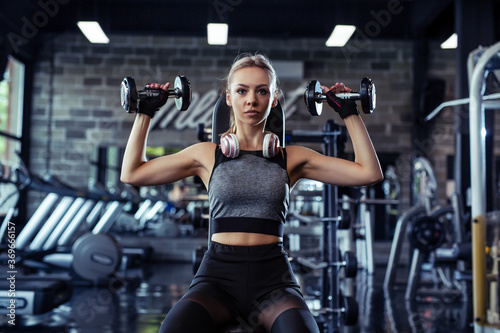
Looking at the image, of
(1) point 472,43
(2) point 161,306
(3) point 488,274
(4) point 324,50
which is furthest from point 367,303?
(4) point 324,50

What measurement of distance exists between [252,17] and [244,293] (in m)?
5.97

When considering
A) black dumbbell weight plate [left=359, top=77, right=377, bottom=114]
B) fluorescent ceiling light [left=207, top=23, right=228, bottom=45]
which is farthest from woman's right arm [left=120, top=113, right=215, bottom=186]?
fluorescent ceiling light [left=207, top=23, right=228, bottom=45]

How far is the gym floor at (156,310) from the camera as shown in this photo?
3.42 metres

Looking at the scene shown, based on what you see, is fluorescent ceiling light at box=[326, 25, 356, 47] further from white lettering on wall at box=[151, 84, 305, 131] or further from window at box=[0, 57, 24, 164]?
window at box=[0, 57, 24, 164]

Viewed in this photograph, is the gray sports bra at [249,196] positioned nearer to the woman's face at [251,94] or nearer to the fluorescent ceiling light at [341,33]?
the woman's face at [251,94]

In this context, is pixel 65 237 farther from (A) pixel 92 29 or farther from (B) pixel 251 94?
(B) pixel 251 94

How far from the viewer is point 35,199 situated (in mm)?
7832

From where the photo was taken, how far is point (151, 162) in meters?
1.54

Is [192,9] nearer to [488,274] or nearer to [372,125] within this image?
[372,125]

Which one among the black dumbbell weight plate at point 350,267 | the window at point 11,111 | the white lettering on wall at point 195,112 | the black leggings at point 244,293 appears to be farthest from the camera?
the white lettering on wall at point 195,112

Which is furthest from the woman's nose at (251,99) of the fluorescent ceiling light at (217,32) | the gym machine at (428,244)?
the fluorescent ceiling light at (217,32)

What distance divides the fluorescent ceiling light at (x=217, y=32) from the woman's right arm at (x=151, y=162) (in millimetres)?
4694

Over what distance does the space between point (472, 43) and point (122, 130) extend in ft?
16.5

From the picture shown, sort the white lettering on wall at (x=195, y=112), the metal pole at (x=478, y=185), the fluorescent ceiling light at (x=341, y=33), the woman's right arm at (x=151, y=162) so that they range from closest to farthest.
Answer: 1. the woman's right arm at (x=151, y=162)
2. the metal pole at (x=478, y=185)
3. the fluorescent ceiling light at (x=341, y=33)
4. the white lettering on wall at (x=195, y=112)
